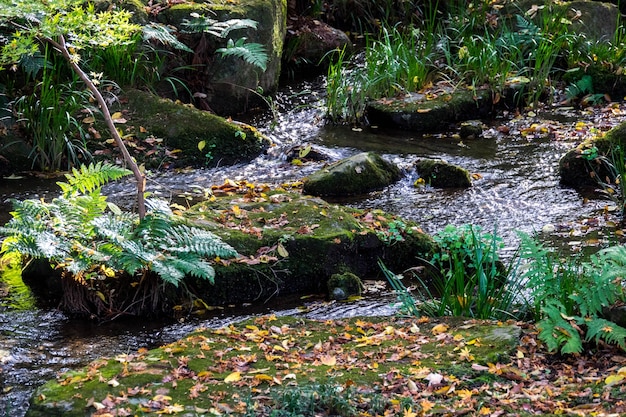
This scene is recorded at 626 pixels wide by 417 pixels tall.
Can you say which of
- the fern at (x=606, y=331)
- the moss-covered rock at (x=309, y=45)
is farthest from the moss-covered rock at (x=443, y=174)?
the moss-covered rock at (x=309, y=45)

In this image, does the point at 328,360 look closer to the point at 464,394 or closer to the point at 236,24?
the point at 464,394

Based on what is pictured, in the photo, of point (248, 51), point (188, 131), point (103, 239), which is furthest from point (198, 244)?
point (248, 51)

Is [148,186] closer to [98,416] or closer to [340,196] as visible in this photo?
[340,196]

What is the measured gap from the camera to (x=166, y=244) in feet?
17.7

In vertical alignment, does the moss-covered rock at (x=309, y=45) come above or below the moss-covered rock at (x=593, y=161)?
above

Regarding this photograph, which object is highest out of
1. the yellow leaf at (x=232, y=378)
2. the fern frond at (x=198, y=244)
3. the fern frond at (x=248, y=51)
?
the fern frond at (x=248, y=51)

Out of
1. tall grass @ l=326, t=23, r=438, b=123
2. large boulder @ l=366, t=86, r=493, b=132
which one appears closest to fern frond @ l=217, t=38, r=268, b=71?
tall grass @ l=326, t=23, r=438, b=123

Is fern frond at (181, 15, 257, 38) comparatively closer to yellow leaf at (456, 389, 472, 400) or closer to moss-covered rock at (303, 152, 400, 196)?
A: moss-covered rock at (303, 152, 400, 196)

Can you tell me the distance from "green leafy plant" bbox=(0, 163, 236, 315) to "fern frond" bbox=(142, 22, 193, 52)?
13.0 feet

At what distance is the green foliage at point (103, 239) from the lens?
5.15 m

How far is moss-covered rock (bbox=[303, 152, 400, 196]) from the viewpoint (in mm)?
7734

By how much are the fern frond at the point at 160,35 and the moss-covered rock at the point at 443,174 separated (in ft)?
10.7

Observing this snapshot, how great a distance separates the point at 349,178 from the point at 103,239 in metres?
2.91

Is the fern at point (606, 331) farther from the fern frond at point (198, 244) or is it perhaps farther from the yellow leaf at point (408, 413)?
the fern frond at point (198, 244)
